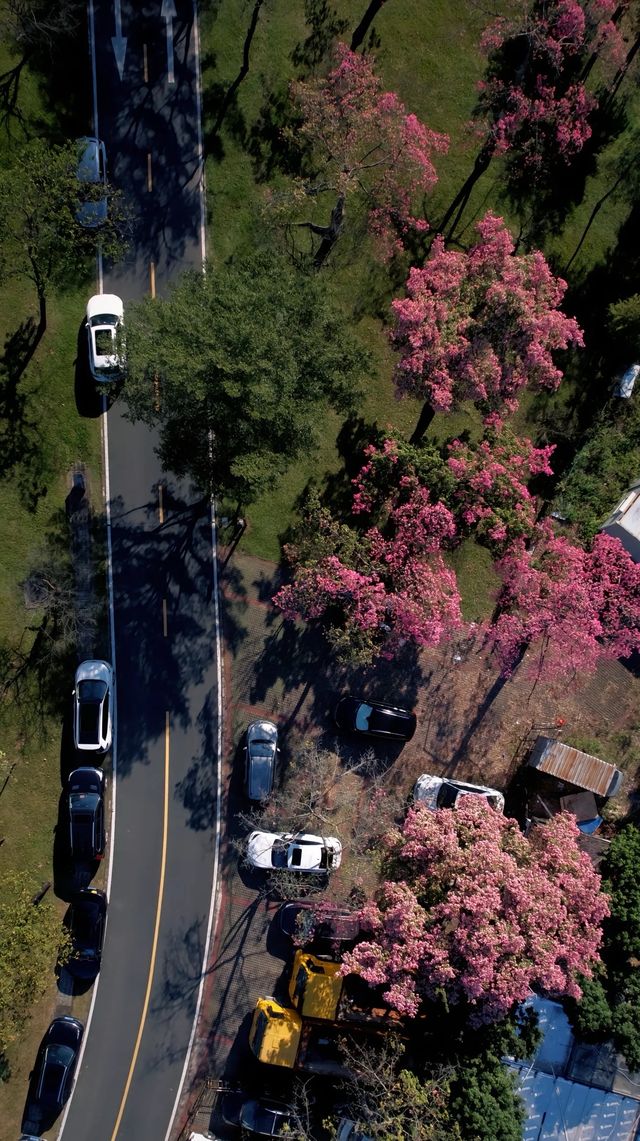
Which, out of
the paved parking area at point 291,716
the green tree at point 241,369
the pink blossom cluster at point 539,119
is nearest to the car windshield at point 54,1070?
the paved parking area at point 291,716

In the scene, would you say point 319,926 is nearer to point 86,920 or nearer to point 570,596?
point 86,920

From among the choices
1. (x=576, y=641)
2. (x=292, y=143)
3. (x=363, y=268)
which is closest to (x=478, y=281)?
(x=363, y=268)

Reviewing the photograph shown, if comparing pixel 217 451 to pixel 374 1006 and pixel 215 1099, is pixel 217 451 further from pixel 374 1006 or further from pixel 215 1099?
pixel 215 1099

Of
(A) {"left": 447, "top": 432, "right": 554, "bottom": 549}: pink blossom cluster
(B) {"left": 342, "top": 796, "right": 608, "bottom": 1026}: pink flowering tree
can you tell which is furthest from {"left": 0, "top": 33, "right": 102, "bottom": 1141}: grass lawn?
(A) {"left": 447, "top": 432, "right": 554, "bottom": 549}: pink blossom cluster

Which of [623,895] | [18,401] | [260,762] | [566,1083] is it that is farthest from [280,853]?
[18,401]

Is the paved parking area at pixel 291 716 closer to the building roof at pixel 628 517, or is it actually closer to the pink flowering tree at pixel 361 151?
the building roof at pixel 628 517

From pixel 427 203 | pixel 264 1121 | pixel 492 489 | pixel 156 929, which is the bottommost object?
pixel 264 1121

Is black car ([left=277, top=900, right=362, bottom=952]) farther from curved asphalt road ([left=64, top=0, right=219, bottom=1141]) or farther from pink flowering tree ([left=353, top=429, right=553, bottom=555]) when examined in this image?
pink flowering tree ([left=353, top=429, right=553, bottom=555])
